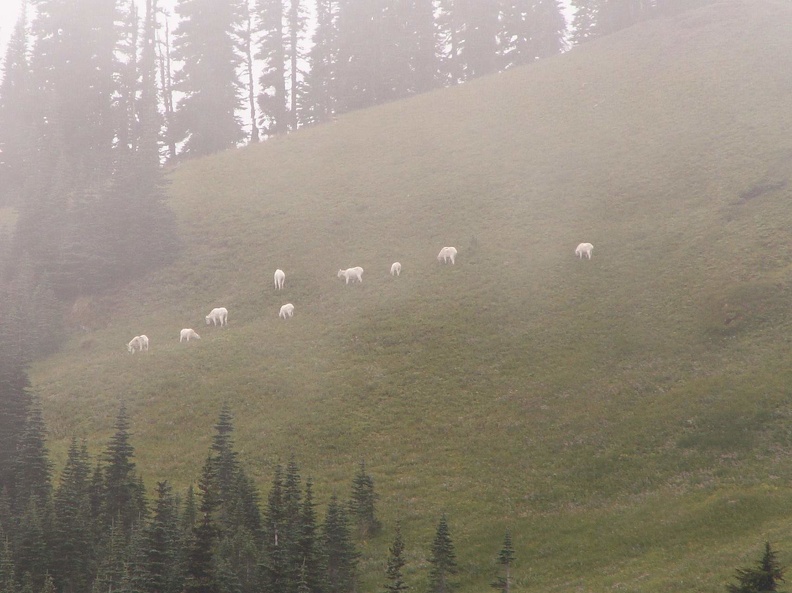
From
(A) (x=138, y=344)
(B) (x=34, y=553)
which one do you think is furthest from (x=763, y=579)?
(A) (x=138, y=344)

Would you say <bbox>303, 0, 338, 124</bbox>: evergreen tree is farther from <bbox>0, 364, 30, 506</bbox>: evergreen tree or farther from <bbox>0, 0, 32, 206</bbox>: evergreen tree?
<bbox>0, 364, 30, 506</bbox>: evergreen tree

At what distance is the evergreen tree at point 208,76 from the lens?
76625 millimetres

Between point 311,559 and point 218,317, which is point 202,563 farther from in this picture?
point 218,317

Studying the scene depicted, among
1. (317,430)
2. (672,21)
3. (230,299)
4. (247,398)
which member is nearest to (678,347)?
(317,430)

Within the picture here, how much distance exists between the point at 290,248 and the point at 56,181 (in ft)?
65.6

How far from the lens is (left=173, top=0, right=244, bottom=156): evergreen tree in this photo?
76.6 meters

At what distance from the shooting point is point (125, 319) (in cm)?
4503

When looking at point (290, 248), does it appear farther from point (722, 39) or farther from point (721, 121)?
point (722, 39)

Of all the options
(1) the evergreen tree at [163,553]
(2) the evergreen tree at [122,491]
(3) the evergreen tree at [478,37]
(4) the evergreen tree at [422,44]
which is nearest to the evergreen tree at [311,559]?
(1) the evergreen tree at [163,553]

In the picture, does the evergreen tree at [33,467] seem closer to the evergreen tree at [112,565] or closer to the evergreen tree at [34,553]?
the evergreen tree at [34,553]

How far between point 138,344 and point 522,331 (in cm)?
2186

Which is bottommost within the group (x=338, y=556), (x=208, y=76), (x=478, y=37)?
(x=338, y=556)

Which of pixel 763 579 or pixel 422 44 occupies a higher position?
pixel 422 44

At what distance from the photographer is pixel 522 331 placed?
34.0 metres
